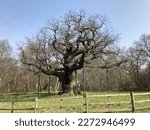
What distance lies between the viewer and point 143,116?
7.65m

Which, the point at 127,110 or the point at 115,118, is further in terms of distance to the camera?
the point at 127,110

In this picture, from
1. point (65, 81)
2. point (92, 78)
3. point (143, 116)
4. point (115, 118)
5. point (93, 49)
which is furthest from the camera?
point (92, 78)

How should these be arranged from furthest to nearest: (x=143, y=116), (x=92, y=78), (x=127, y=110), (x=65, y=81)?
1. (x=92, y=78)
2. (x=65, y=81)
3. (x=127, y=110)
4. (x=143, y=116)

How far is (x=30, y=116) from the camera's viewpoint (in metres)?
7.24

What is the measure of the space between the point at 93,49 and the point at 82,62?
8.19ft

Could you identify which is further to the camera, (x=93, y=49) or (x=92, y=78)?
(x=92, y=78)

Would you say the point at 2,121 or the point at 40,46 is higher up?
the point at 40,46

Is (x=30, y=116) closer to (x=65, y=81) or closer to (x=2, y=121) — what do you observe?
(x=2, y=121)

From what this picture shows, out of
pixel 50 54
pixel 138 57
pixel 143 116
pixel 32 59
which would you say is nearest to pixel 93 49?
pixel 50 54

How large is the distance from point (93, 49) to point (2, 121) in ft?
101

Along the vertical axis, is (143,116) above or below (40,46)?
below

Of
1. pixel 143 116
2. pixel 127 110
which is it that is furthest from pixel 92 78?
pixel 143 116

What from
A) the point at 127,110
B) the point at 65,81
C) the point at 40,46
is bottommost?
the point at 127,110

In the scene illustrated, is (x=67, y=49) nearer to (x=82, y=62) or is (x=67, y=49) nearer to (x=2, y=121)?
(x=82, y=62)
